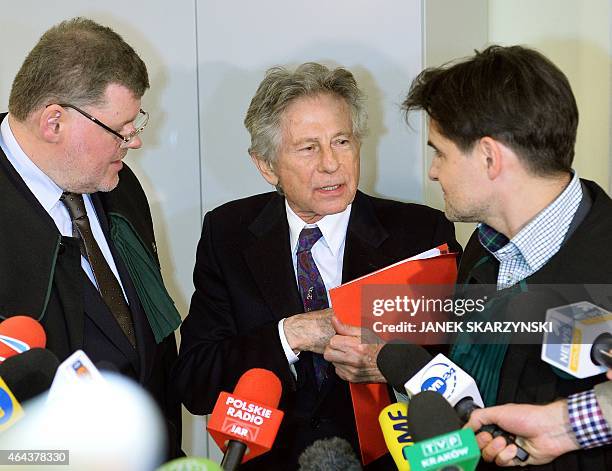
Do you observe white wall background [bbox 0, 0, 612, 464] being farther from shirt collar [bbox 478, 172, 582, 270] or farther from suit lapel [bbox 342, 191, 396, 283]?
shirt collar [bbox 478, 172, 582, 270]

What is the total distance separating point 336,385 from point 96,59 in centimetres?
98

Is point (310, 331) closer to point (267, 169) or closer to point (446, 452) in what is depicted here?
point (267, 169)

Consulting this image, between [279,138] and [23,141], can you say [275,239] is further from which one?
[23,141]

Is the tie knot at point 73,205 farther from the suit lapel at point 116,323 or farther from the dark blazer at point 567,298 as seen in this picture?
the dark blazer at point 567,298

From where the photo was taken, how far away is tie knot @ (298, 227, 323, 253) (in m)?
2.37

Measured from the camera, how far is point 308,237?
2377mm

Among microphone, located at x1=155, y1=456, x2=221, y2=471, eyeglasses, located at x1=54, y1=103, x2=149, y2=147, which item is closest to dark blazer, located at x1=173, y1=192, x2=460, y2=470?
eyeglasses, located at x1=54, y1=103, x2=149, y2=147

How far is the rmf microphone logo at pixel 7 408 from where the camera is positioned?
4.31 feet

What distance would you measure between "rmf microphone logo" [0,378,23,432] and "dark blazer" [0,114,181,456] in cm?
67

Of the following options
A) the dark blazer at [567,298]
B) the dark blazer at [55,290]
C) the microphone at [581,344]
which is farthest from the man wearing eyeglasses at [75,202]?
the microphone at [581,344]

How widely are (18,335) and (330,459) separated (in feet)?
1.89

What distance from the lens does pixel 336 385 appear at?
2285 millimetres

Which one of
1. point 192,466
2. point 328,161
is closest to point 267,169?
point 328,161

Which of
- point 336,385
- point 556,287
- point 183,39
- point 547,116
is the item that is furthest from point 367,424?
point 183,39
